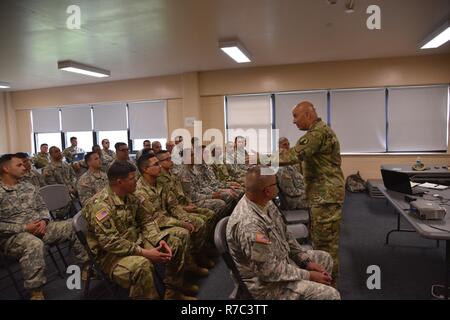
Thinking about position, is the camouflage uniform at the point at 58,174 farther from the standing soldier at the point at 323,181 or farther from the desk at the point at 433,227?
the desk at the point at 433,227

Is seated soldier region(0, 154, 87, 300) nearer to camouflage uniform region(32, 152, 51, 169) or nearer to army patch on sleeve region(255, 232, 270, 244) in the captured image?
army patch on sleeve region(255, 232, 270, 244)

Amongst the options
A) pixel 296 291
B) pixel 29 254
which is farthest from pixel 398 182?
pixel 29 254

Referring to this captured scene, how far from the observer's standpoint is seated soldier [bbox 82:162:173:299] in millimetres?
2045

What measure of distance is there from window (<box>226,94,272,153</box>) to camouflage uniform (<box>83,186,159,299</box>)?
5092 millimetres

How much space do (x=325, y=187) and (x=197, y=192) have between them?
1959 millimetres

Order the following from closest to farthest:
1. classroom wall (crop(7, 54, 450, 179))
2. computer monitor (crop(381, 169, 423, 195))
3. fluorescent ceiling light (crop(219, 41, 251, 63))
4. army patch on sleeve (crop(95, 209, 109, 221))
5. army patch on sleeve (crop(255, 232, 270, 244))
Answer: army patch on sleeve (crop(255, 232, 270, 244))
army patch on sleeve (crop(95, 209, 109, 221))
computer monitor (crop(381, 169, 423, 195))
fluorescent ceiling light (crop(219, 41, 251, 63))
classroom wall (crop(7, 54, 450, 179))

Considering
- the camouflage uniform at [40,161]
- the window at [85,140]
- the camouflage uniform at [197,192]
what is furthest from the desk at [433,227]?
the window at [85,140]

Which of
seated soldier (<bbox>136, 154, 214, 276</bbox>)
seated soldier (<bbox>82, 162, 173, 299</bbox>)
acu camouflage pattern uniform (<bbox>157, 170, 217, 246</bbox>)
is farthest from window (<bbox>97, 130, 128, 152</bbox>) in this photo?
seated soldier (<bbox>82, 162, 173, 299</bbox>)

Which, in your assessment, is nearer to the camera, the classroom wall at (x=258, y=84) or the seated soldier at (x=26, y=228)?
the seated soldier at (x=26, y=228)

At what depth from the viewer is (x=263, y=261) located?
1556mm

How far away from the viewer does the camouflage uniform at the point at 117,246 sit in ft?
6.68

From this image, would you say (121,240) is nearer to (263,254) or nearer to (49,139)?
(263,254)

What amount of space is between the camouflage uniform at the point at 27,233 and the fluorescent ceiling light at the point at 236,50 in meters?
3.25
